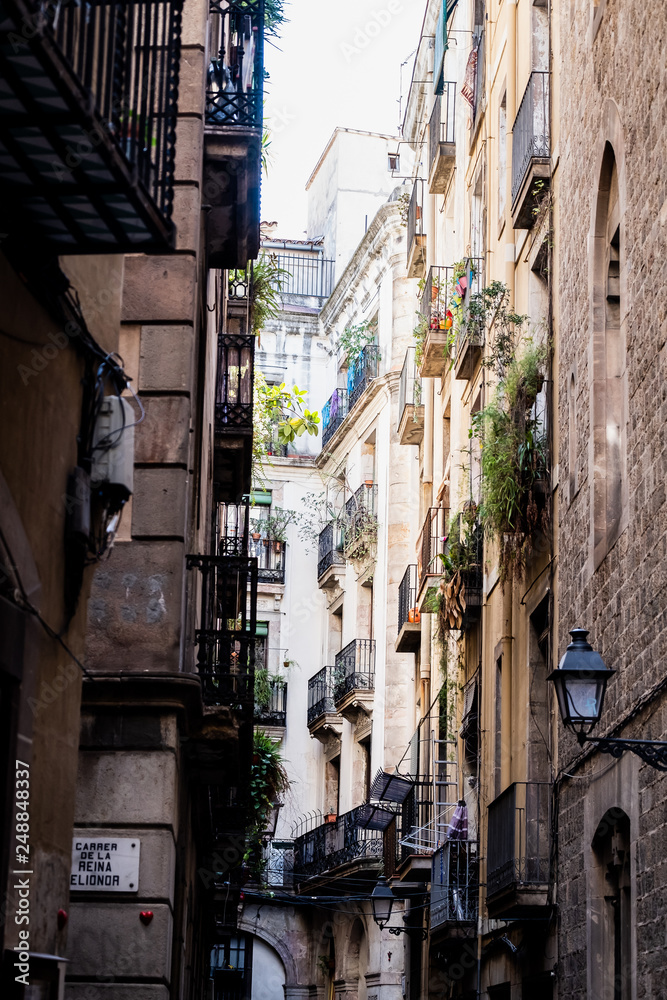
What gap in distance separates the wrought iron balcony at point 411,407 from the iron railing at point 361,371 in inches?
210

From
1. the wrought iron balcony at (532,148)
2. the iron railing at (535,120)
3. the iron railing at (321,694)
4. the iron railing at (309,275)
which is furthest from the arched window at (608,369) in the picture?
the iron railing at (309,275)

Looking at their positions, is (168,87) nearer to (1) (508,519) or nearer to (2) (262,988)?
(1) (508,519)

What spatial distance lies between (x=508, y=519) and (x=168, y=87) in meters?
9.05

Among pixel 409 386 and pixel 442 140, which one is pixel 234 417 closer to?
pixel 442 140

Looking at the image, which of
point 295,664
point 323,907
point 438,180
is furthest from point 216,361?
point 295,664

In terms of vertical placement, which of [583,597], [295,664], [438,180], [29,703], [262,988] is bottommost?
[262,988]

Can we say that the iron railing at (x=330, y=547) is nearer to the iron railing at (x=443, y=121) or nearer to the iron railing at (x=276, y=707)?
the iron railing at (x=276, y=707)

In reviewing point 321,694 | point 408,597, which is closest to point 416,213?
point 408,597

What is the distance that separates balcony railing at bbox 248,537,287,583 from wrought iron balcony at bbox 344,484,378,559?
538 cm

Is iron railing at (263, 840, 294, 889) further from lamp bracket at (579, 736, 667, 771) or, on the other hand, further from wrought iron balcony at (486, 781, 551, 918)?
lamp bracket at (579, 736, 667, 771)

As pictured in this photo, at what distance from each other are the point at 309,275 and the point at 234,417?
27.3 metres

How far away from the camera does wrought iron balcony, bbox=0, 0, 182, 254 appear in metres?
4.99

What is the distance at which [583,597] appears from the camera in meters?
13.0

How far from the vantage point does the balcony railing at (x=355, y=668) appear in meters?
33.6
